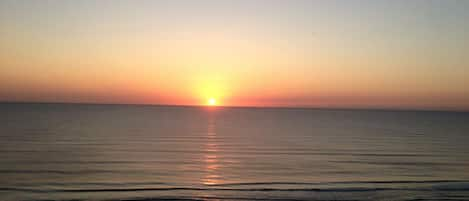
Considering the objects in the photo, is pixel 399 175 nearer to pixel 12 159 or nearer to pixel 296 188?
pixel 296 188

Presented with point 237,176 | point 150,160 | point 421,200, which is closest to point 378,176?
point 421,200

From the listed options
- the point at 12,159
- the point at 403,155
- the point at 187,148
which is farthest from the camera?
the point at 187,148

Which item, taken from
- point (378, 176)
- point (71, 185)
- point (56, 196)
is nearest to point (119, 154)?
point (71, 185)

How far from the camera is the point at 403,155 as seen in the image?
30.1 metres

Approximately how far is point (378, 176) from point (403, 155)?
11.8 meters

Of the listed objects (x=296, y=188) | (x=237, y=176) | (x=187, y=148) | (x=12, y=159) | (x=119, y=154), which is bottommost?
(x=296, y=188)

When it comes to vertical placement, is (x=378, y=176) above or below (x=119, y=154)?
below

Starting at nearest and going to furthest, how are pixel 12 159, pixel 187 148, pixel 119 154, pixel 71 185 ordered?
1. pixel 71 185
2. pixel 12 159
3. pixel 119 154
4. pixel 187 148

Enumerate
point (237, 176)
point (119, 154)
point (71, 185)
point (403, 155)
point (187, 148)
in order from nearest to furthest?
point (71, 185) < point (237, 176) < point (119, 154) < point (403, 155) < point (187, 148)

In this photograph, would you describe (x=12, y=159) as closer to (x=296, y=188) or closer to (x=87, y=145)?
(x=87, y=145)

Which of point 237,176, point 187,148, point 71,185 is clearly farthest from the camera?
point 187,148

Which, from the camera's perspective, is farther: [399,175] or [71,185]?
[399,175]

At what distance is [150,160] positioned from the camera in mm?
24859

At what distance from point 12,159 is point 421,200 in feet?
76.7
